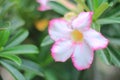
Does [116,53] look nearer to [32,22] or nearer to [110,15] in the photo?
[110,15]

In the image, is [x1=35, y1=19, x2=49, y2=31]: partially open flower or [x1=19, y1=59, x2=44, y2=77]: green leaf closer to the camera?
[x1=19, y1=59, x2=44, y2=77]: green leaf

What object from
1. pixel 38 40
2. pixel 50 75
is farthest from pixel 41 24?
pixel 50 75

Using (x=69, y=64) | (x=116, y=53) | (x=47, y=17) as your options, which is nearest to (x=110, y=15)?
(x=116, y=53)

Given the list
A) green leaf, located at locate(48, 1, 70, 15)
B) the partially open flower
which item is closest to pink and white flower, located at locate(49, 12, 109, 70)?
green leaf, located at locate(48, 1, 70, 15)

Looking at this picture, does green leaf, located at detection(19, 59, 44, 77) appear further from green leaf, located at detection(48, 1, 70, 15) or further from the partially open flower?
the partially open flower

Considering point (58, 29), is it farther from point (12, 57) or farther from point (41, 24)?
point (41, 24)

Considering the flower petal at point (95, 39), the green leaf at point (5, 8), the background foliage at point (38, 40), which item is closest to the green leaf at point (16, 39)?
the background foliage at point (38, 40)

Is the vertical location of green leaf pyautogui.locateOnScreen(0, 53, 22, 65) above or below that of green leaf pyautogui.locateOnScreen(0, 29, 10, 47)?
below
